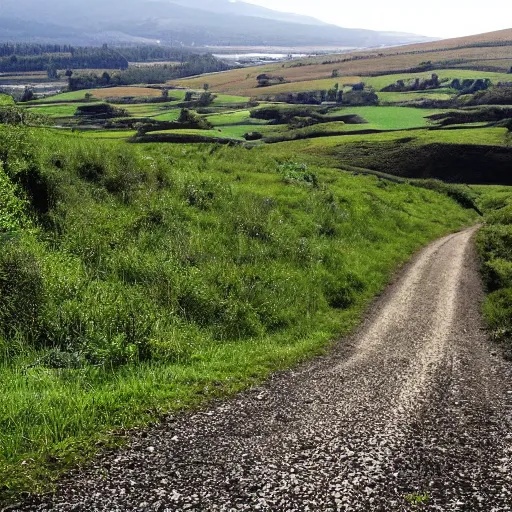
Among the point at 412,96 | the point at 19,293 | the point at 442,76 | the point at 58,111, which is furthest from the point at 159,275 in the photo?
the point at 442,76

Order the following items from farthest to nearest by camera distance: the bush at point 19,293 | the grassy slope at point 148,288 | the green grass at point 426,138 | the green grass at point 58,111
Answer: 1. the green grass at point 58,111
2. the green grass at point 426,138
3. the bush at point 19,293
4. the grassy slope at point 148,288

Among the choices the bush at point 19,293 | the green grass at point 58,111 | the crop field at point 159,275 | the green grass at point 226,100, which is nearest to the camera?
the crop field at point 159,275

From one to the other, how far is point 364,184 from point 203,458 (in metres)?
40.9

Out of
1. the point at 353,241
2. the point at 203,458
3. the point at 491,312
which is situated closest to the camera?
the point at 203,458

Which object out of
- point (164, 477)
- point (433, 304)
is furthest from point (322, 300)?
point (164, 477)

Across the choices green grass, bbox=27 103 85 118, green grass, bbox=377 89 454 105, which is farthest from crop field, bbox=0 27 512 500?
green grass, bbox=377 89 454 105

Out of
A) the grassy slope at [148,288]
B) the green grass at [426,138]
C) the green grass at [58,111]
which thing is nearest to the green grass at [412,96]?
the green grass at [426,138]

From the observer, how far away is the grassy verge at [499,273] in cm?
1798

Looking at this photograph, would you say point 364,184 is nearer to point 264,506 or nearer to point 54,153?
point 54,153

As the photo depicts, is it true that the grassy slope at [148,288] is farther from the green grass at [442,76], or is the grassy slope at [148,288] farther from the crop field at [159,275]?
the green grass at [442,76]

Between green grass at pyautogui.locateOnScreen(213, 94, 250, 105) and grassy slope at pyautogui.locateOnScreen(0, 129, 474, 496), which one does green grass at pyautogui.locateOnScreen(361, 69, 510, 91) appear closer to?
green grass at pyautogui.locateOnScreen(213, 94, 250, 105)

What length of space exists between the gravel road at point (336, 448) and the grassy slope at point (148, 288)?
90 cm

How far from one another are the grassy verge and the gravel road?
332cm

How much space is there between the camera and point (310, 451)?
9367 millimetres
